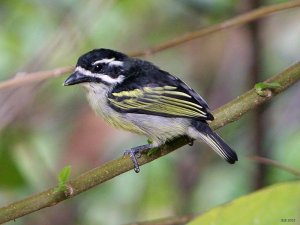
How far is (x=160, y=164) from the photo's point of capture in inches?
199

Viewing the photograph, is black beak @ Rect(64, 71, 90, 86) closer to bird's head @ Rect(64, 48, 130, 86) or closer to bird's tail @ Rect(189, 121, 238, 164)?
bird's head @ Rect(64, 48, 130, 86)

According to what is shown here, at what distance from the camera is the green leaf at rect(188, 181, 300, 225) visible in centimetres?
190

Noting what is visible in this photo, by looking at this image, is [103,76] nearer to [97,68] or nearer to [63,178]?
[97,68]

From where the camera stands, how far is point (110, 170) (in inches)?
110

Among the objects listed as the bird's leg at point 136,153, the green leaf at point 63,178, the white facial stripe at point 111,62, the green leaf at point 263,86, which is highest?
the white facial stripe at point 111,62

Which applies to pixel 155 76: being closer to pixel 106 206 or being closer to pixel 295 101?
pixel 106 206

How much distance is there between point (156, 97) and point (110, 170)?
0.99m

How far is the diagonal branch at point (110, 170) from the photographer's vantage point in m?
2.57

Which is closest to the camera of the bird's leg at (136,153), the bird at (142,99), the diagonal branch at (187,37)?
the bird's leg at (136,153)

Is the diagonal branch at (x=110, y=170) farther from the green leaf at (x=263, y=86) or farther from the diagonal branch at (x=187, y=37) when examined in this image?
the diagonal branch at (x=187, y=37)

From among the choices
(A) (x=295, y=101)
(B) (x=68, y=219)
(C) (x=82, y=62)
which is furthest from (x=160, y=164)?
(C) (x=82, y=62)

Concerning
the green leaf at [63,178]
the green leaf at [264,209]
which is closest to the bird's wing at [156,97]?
the green leaf at [63,178]

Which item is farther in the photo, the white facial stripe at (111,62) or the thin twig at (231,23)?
the white facial stripe at (111,62)

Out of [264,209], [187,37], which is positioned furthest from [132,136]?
[264,209]
